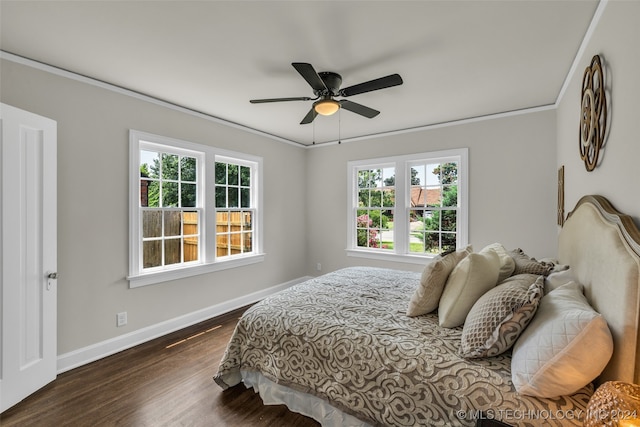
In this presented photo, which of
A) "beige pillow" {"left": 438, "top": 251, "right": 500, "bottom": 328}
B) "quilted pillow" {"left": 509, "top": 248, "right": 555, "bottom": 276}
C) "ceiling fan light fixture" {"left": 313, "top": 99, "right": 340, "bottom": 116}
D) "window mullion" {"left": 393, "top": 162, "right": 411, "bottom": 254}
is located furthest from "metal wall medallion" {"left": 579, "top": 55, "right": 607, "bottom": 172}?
"window mullion" {"left": 393, "top": 162, "right": 411, "bottom": 254}

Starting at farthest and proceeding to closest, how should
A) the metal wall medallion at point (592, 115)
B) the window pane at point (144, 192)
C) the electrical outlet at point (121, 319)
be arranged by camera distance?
the window pane at point (144, 192) → the electrical outlet at point (121, 319) → the metal wall medallion at point (592, 115)

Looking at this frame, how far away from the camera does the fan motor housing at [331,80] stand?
2389mm

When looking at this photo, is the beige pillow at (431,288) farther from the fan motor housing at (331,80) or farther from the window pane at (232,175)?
the window pane at (232,175)

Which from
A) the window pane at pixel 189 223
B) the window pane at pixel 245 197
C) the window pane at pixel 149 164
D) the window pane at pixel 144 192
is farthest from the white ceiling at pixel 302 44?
the window pane at pixel 245 197

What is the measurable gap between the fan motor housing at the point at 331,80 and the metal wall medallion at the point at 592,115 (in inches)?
67.1

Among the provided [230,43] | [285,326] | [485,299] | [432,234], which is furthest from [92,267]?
[432,234]

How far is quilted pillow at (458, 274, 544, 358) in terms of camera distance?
1326 mm

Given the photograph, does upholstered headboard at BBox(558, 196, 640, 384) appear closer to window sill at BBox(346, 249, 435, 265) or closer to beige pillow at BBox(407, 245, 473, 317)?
beige pillow at BBox(407, 245, 473, 317)

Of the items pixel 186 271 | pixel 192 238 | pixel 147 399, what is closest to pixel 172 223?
pixel 192 238

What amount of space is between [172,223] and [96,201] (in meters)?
0.80

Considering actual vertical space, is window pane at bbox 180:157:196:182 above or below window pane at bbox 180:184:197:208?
above

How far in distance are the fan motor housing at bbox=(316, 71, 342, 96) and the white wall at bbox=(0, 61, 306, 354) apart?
1.92 m

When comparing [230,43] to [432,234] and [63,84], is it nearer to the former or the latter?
[63,84]

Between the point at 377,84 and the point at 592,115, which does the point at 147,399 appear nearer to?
the point at 377,84
